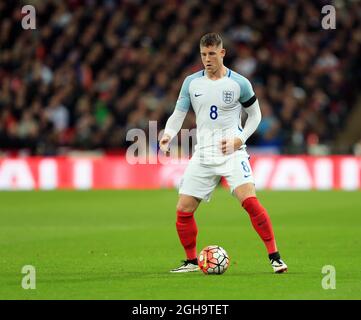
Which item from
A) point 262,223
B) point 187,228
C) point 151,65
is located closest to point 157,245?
point 187,228

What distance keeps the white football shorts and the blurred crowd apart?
516 inches

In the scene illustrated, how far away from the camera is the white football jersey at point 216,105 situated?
957cm

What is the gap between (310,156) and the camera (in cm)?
2272

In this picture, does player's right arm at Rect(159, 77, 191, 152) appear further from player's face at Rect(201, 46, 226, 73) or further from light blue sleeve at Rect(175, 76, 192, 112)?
player's face at Rect(201, 46, 226, 73)

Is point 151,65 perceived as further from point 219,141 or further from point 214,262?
point 214,262

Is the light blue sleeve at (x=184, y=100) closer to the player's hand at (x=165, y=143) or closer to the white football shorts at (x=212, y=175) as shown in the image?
the player's hand at (x=165, y=143)

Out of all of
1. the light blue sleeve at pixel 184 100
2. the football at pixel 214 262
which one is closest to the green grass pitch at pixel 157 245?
the football at pixel 214 262

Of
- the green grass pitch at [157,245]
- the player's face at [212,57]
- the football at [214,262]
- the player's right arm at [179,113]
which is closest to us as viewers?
the green grass pitch at [157,245]

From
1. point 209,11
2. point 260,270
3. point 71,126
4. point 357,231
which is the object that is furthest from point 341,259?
point 209,11

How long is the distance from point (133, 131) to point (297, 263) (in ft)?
41.8

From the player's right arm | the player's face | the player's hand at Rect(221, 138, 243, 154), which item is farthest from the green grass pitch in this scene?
the player's face

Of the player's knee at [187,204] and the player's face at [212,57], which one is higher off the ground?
the player's face at [212,57]

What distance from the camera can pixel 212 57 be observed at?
31.0 ft

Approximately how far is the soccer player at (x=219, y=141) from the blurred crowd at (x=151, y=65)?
13.1 m
